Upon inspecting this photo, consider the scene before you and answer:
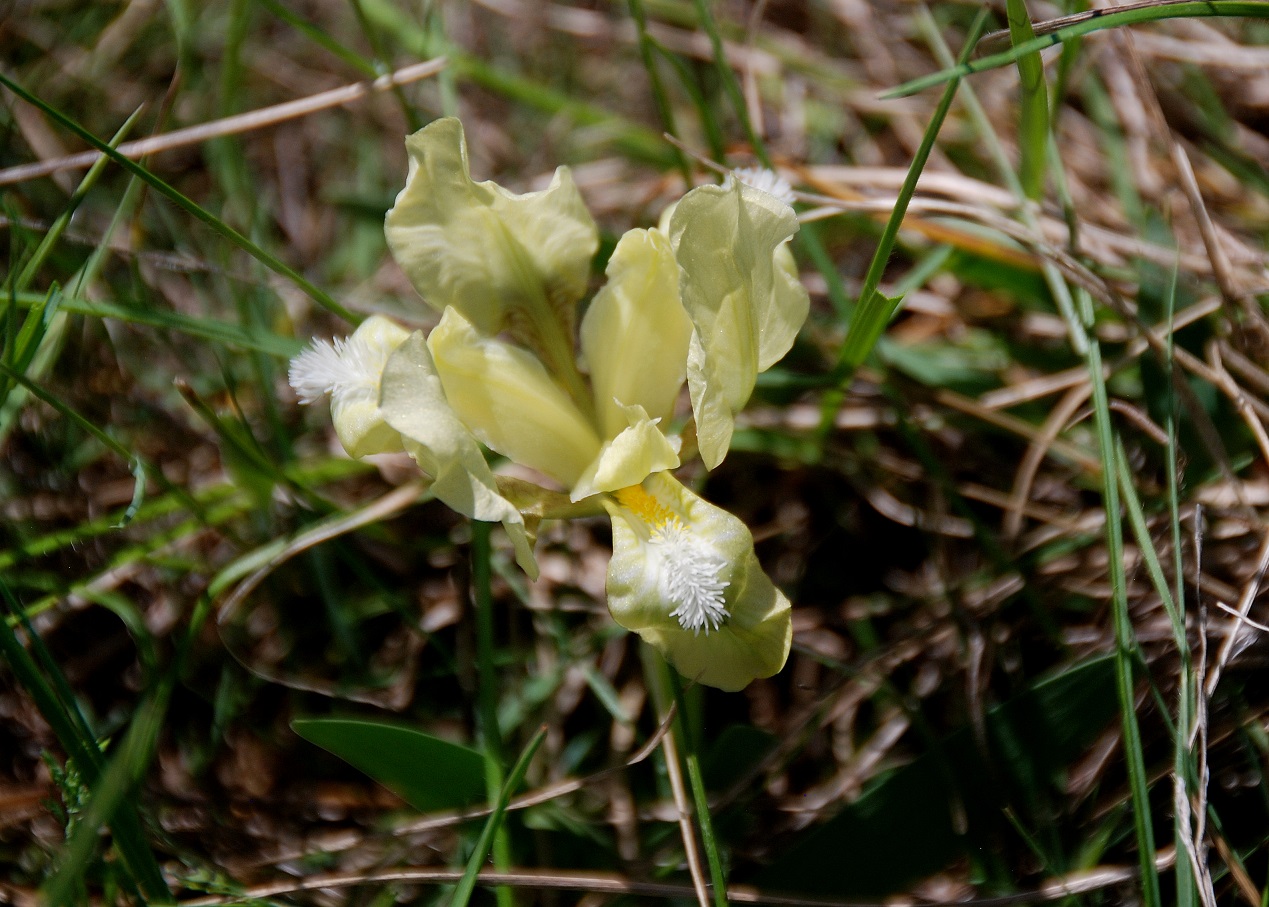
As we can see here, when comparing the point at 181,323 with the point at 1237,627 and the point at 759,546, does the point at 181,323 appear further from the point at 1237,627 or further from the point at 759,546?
the point at 1237,627

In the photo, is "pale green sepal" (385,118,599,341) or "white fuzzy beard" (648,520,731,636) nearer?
"white fuzzy beard" (648,520,731,636)

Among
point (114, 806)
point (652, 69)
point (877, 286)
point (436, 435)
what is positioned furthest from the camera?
point (652, 69)

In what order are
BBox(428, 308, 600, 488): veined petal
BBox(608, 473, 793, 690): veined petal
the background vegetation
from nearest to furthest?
BBox(608, 473, 793, 690): veined petal
BBox(428, 308, 600, 488): veined petal
the background vegetation

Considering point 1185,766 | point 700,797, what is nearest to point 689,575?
point 700,797

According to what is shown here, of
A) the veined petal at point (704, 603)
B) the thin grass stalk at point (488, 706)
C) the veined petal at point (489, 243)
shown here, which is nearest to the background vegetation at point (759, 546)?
the thin grass stalk at point (488, 706)

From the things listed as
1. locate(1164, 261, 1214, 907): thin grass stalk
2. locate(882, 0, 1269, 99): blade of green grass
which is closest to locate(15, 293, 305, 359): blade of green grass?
locate(882, 0, 1269, 99): blade of green grass

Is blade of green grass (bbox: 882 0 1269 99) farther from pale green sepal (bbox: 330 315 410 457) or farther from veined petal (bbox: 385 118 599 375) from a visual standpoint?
pale green sepal (bbox: 330 315 410 457)

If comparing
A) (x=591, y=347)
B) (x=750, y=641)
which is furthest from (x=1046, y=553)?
(x=591, y=347)
